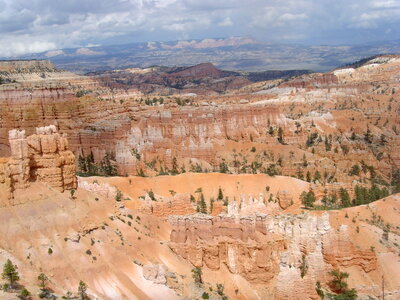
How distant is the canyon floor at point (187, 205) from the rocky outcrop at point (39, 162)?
0.19 ft

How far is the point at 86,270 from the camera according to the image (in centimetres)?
2550

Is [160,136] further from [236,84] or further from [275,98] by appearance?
[236,84]

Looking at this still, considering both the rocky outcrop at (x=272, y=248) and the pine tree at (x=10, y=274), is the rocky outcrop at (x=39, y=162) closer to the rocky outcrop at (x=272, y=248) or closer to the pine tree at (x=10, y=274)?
the pine tree at (x=10, y=274)

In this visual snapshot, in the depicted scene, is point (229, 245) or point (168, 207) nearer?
point (229, 245)

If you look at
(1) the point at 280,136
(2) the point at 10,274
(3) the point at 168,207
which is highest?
(2) the point at 10,274

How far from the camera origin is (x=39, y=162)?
2870 cm

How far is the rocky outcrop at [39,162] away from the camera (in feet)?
89.6

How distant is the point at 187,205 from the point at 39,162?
45.8 ft

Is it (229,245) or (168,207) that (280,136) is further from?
(229,245)

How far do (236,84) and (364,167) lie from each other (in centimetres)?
11638

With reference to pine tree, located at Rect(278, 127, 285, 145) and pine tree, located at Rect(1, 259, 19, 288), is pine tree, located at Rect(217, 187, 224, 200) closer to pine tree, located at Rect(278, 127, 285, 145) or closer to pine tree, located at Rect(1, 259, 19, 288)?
pine tree, located at Rect(1, 259, 19, 288)

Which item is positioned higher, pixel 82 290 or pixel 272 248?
pixel 82 290

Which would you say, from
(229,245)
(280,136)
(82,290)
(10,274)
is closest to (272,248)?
(229,245)

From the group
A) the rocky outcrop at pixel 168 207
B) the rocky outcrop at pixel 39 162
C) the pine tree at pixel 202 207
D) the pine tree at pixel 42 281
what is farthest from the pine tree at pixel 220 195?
the pine tree at pixel 42 281
